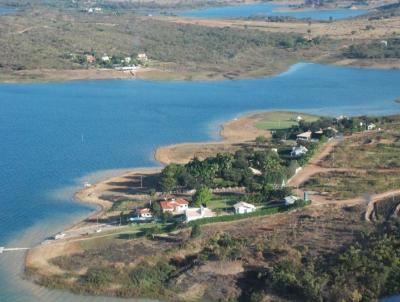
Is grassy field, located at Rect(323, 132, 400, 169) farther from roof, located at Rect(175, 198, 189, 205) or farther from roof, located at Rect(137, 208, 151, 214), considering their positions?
roof, located at Rect(137, 208, 151, 214)

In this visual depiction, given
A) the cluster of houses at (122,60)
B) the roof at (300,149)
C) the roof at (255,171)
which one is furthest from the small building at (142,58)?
the roof at (255,171)

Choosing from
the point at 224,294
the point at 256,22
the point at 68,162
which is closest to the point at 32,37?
the point at 256,22

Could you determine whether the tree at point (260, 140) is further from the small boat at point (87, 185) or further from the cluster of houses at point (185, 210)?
the cluster of houses at point (185, 210)

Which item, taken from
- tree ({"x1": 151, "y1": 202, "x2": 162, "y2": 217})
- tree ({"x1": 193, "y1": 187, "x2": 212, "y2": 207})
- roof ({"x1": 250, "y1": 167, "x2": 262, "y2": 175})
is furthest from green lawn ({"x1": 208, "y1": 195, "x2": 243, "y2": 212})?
roof ({"x1": 250, "y1": 167, "x2": 262, "y2": 175})

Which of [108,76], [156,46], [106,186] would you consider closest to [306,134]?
[106,186]

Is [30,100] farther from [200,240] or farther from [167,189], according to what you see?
[200,240]

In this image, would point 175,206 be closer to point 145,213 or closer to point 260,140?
point 145,213
